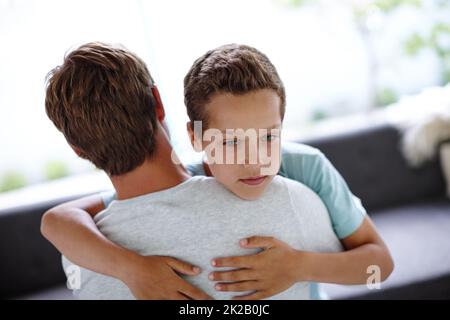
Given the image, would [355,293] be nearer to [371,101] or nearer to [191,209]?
[191,209]

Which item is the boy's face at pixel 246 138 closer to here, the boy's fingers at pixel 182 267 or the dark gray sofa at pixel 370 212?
the boy's fingers at pixel 182 267

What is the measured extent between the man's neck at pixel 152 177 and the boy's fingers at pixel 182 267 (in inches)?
5.0

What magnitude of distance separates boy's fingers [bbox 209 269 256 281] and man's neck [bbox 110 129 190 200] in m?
0.17

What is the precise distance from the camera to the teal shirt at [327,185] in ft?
3.22

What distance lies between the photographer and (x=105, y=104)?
86 cm

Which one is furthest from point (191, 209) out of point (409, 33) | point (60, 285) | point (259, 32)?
point (409, 33)

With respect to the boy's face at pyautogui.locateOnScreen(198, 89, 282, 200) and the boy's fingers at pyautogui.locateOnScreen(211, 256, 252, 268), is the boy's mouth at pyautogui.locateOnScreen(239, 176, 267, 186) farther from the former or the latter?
the boy's fingers at pyautogui.locateOnScreen(211, 256, 252, 268)

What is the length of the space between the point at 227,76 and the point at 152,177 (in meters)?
0.22

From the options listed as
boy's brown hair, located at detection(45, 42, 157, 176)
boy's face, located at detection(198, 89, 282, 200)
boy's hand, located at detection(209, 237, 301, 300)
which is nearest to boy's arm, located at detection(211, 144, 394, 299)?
boy's hand, located at detection(209, 237, 301, 300)

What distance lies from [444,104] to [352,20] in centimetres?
96

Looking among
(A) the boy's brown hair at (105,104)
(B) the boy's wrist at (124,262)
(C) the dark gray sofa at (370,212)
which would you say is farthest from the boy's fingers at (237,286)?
(C) the dark gray sofa at (370,212)

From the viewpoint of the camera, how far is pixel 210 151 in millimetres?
888

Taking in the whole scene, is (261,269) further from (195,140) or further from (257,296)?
(195,140)
